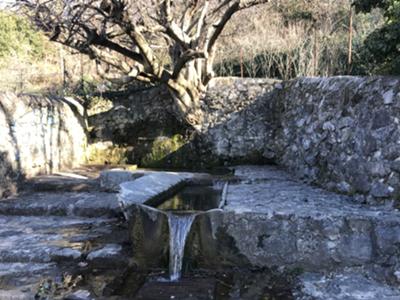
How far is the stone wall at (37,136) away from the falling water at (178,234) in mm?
3712

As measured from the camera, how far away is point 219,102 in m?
8.68

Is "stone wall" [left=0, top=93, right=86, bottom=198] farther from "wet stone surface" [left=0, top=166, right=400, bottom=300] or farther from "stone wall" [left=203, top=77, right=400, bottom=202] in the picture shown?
"stone wall" [left=203, top=77, right=400, bottom=202]

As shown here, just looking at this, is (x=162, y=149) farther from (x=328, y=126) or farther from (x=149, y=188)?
(x=328, y=126)

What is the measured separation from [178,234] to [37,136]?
462 centimetres

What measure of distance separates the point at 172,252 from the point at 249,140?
4655 mm

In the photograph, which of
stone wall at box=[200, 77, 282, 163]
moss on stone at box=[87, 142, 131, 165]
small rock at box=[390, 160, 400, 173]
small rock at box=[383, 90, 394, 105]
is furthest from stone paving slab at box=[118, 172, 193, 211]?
small rock at box=[383, 90, 394, 105]

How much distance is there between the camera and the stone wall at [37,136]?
22.3ft

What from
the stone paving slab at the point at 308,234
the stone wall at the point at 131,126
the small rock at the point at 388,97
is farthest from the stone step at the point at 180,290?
the stone wall at the point at 131,126

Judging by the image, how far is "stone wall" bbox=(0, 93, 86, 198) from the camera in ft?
22.3

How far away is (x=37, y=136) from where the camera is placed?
304 inches

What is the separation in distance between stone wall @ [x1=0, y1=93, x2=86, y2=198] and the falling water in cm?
371

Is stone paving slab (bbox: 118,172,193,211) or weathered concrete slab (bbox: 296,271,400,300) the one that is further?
stone paving slab (bbox: 118,172,193,211)

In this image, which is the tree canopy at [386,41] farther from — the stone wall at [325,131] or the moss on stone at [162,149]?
the moss on stone at [162,149]

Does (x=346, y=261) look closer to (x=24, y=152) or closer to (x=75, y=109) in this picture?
(x=24, y=152)
